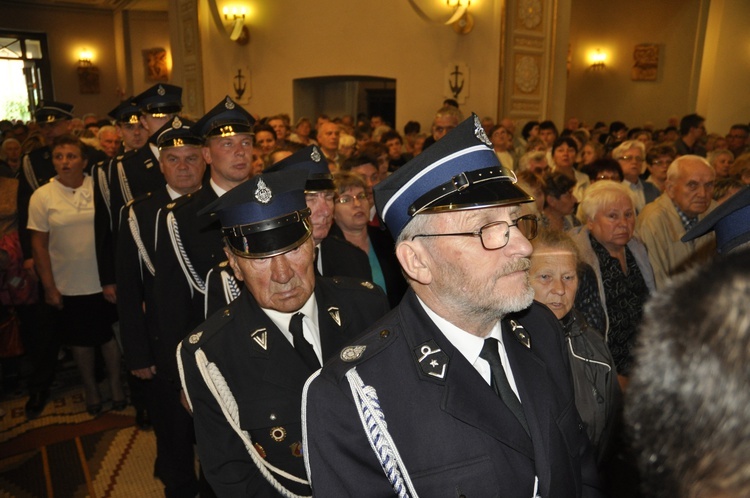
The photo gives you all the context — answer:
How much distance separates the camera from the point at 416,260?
136 centimetres

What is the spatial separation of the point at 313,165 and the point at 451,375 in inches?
60.4

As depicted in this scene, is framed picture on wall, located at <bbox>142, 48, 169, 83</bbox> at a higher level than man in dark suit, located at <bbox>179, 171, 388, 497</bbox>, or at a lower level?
higher

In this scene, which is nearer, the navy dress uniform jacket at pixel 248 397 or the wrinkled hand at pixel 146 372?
the navy dress uniform jacket at pixel 248 397

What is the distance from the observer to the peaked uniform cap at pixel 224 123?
3.06 meters

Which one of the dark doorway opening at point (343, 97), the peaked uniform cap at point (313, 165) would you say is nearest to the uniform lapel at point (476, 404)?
the peaked uniform cap at point (313, 165)

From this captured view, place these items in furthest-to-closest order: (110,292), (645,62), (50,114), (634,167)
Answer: (645,62)
(50,114)
(634,167)
(110,292)

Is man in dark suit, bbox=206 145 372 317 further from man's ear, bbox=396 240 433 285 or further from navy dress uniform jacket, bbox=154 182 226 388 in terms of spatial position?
man's ear, bbox=396 240 433 285

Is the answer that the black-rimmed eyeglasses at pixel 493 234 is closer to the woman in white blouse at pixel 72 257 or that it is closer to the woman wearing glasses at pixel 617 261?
the woman wearing glasses at pixel 617 261

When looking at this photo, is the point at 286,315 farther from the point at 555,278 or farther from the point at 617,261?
the point at 617,261

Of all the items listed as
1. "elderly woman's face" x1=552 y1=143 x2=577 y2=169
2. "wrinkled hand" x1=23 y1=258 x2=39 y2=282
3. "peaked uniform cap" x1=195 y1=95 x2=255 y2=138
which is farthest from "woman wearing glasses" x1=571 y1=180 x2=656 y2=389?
"wrinkled hand" x1=23 y1=258 x2=39 y2=282

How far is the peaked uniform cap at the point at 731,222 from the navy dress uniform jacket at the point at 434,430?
938 mm

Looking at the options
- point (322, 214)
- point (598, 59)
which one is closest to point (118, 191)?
point (322, 214)

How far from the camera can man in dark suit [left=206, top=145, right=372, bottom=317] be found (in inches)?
99.3

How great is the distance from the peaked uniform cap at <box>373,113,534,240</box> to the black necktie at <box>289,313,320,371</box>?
540 mm
